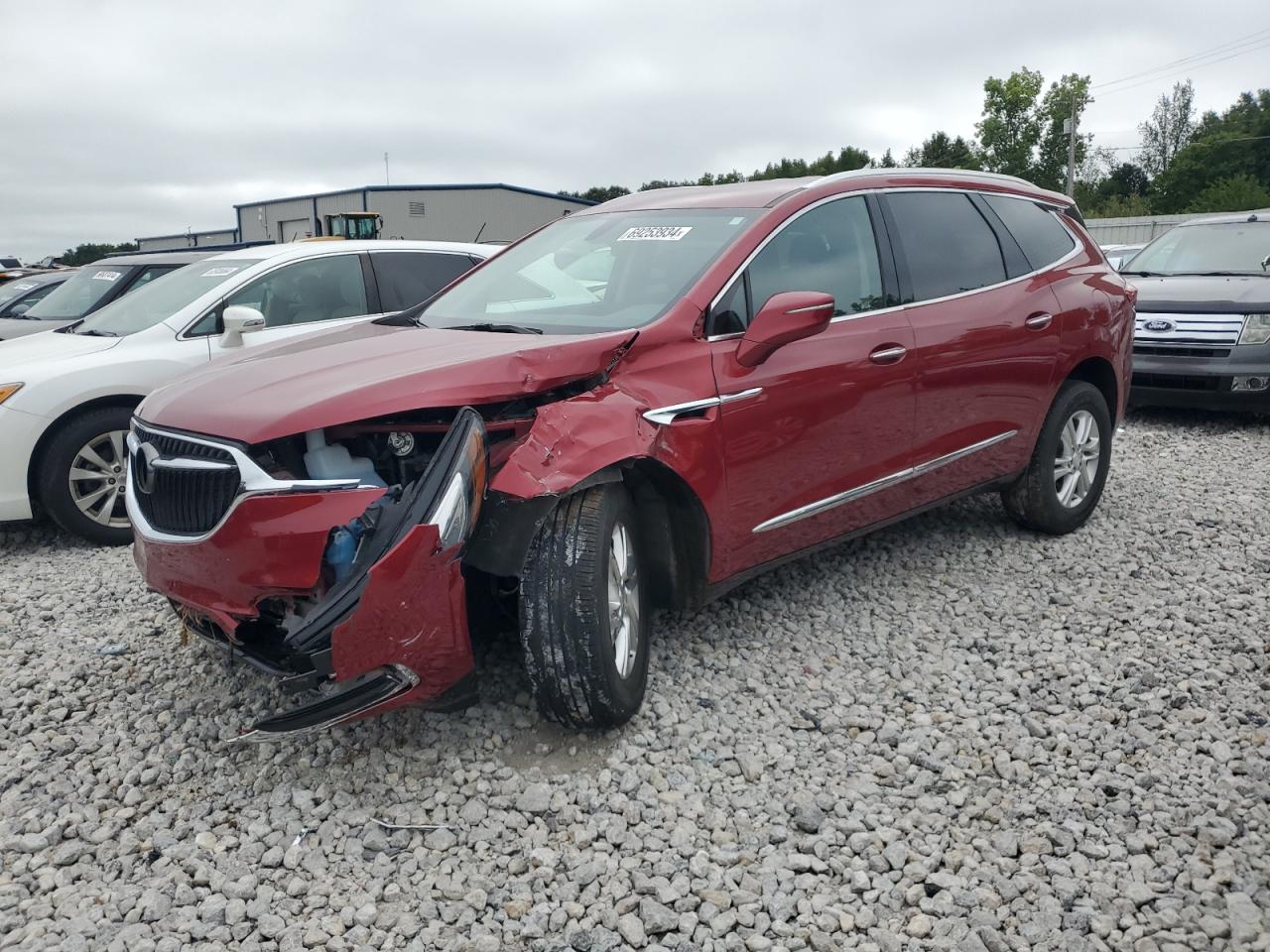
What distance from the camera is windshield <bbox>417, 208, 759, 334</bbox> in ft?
12.3

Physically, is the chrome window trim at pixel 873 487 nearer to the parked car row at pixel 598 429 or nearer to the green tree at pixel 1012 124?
the parked car row at pixel 598 429

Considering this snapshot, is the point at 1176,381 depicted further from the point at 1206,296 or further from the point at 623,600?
the point at 623,600

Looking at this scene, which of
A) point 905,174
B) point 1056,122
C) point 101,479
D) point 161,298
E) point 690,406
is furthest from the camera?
point 1056,122

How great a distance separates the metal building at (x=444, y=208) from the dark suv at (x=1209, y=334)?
3098 cm

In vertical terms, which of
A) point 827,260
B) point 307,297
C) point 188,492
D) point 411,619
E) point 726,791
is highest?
point 307,297

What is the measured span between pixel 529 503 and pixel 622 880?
1084 millimetres

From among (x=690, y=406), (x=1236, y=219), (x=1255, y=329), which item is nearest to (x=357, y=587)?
(x=690, y=406)

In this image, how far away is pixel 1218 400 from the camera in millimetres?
8148

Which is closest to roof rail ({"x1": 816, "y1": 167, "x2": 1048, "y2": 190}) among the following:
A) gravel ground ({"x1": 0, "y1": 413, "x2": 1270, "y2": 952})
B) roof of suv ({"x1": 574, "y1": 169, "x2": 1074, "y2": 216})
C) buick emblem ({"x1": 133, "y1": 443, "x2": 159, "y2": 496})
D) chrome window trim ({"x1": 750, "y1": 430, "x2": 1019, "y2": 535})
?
roof of suv ({"x1": 574, "y1": 169, "x2": 1074, "y2": 216})

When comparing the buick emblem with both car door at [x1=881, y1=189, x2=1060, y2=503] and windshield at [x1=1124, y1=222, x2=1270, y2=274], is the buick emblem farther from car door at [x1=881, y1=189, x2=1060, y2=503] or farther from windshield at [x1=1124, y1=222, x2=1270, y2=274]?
windshield at [x1=1124, y1=222, x2=1270, y2=274]

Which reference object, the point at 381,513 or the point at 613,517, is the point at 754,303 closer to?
the point at 613,517

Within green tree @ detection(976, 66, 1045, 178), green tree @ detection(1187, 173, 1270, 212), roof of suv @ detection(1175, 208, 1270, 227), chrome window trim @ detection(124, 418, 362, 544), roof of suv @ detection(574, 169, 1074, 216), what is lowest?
chrome window trim @ detection(124, 418, 362, 544)

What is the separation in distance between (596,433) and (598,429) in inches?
0.7

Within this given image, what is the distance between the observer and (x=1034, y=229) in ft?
17.2
